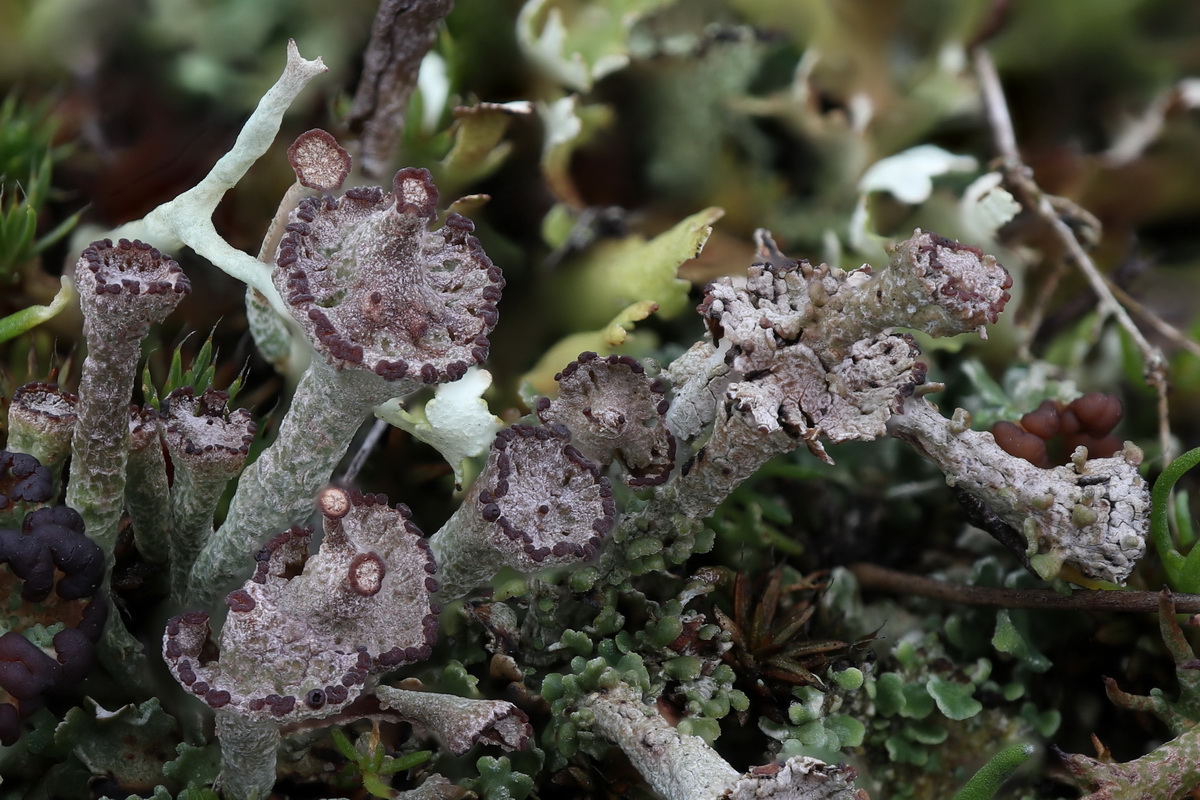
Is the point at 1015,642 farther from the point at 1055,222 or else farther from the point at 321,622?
the point at 321,622

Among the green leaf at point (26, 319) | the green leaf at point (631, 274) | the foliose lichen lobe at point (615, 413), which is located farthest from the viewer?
the green leaf at point (631, 274)

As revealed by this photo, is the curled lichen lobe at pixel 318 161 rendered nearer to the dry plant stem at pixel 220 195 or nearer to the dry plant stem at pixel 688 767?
the dry plant stem at pixel 220 195

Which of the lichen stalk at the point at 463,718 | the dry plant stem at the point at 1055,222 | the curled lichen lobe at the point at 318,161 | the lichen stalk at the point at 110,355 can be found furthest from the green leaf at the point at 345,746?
the dry plant stem at the point at 1055,222

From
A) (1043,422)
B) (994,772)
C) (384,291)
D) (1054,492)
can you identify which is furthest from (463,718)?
(1043,422)

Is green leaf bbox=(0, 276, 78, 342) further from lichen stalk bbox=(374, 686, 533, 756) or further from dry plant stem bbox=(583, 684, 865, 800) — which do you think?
dry plant stem bbox=(583, 684, 865, 800)

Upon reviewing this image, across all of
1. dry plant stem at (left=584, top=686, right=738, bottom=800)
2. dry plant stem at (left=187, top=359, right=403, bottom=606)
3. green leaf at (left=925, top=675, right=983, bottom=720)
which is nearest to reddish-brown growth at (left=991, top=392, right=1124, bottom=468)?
green leaf at (left=925, top=675, right=983, bottom=720)

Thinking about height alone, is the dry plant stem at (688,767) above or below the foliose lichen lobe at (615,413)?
below

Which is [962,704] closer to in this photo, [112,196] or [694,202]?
[694,202]
